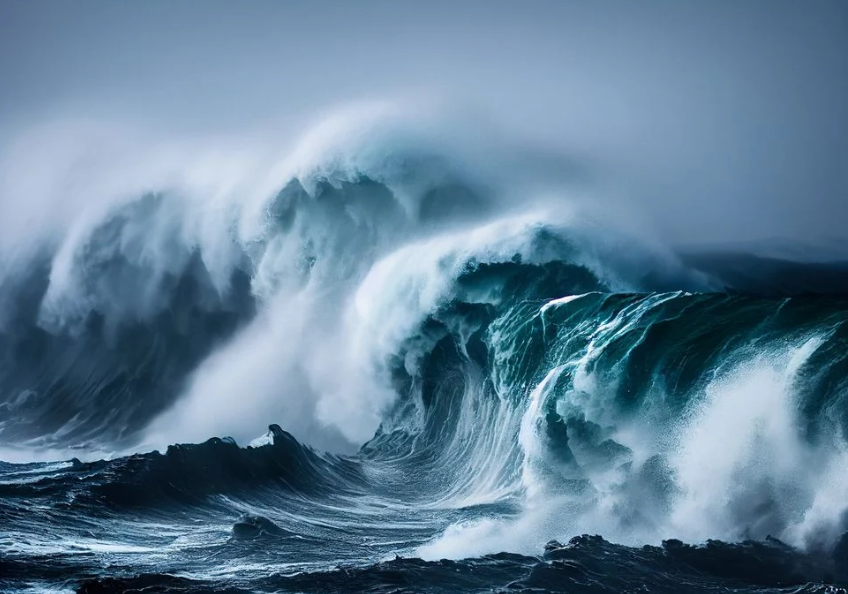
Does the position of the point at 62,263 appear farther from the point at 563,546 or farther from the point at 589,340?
the point at 563,546

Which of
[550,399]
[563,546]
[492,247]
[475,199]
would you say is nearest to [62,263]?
[475,199]

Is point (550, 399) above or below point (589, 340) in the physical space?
below

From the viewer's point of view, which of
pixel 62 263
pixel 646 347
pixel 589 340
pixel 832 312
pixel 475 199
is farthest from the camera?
pixel 62 263

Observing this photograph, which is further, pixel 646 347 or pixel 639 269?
pixel 639 269

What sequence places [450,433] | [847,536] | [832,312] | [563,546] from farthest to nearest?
[450,433]
[832,312]
[563,546]
[847,536]

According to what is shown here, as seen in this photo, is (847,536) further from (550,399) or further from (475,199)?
(475,199)

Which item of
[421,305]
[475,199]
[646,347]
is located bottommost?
[646,347]
